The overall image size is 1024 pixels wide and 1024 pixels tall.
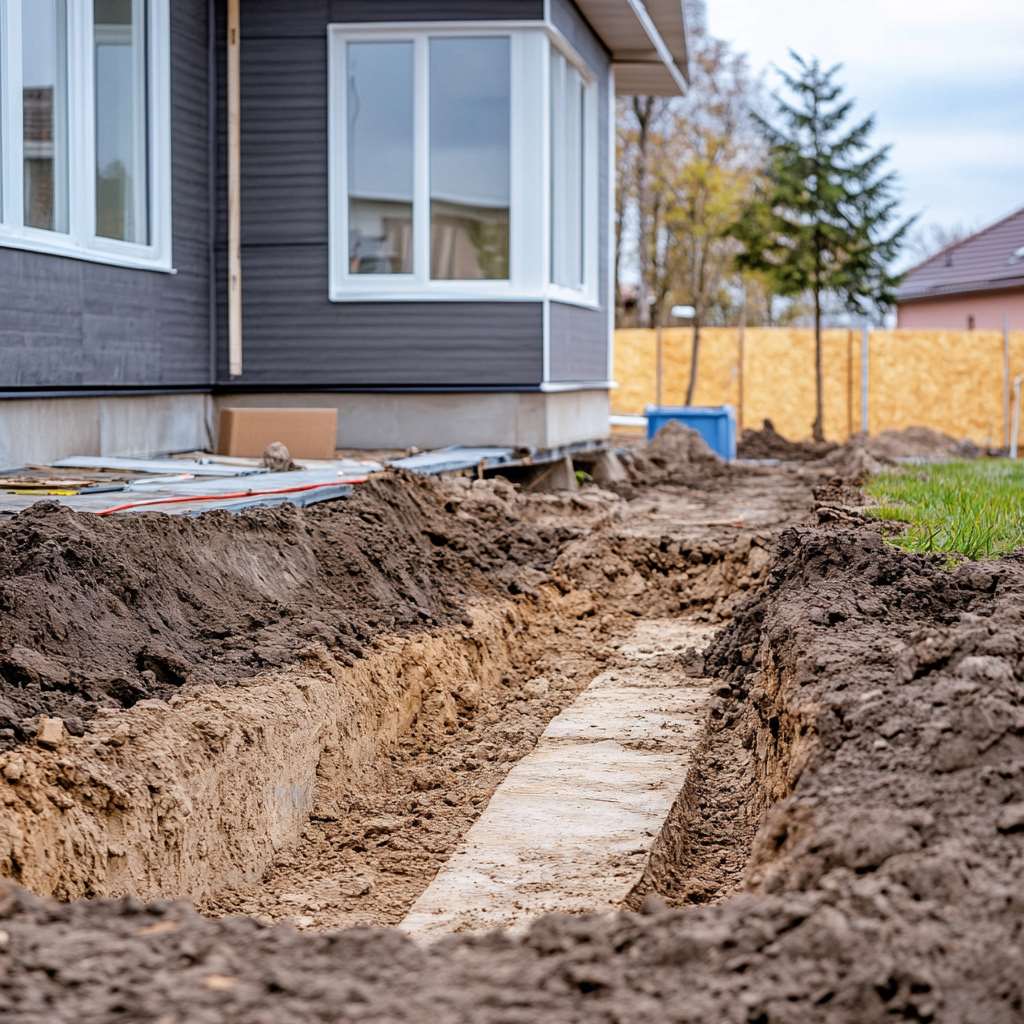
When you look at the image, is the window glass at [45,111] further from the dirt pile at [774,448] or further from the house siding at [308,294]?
the dirt pile at [774,448]

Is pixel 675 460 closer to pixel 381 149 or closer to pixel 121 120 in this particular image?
pixel 381 149

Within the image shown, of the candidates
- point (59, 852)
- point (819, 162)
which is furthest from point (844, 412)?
point (59, 852)

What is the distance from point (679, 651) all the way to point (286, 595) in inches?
85.4

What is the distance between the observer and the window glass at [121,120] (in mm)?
8891

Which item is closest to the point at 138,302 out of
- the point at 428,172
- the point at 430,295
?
the point at 430,295

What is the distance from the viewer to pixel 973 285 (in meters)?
33.5

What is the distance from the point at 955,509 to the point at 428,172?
5423 millimetres

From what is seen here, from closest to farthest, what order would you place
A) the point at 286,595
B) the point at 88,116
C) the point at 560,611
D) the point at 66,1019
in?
the point at 66,1019
the point at 286,595
the point at 560,611
the point at 88,116

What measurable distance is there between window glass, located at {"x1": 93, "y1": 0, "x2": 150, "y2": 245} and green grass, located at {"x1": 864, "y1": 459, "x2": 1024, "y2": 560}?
5.31m

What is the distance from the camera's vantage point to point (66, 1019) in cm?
211

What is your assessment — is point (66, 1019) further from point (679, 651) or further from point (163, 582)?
point (679, 651)

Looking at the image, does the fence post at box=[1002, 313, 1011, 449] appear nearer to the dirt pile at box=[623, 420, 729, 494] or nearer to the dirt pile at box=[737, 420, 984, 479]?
the dirt pile at box=[737, 420, 984, 479]

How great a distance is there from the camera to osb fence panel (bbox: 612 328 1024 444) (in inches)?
879

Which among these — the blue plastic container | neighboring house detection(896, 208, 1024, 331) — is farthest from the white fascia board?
neighboring house detection(896, 208, 1024, 331)
